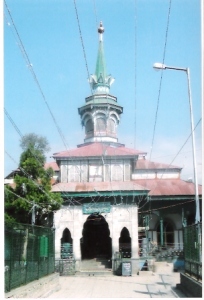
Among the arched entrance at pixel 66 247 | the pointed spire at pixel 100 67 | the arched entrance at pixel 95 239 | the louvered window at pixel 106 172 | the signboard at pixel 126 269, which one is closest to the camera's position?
the signboard at pixel 126 269

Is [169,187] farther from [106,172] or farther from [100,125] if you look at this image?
[100,125]

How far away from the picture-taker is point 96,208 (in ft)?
88.0

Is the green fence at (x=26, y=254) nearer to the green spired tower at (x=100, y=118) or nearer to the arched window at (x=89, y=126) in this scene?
the green spired tower at (x=100, y=118)

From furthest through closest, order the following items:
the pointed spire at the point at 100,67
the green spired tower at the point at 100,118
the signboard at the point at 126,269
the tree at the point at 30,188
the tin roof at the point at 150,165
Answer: the pointed spire at the point at 100,67
the green spired tower at the point at 100,118
the tin roof at the point at 150,165
the signboard at the point at 126,269
the tree at the point at 30,188

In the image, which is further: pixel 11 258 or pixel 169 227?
pixel 169 227

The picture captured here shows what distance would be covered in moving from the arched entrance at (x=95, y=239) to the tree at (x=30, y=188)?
10.6m

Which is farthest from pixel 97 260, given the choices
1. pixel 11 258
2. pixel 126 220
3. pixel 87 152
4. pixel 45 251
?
pixel 11 258

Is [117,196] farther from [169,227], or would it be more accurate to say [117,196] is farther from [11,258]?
[11,258]

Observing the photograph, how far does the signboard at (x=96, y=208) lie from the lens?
87.7ft

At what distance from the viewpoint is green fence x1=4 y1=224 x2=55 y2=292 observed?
33.7 ft

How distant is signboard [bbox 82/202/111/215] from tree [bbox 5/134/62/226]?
7543 millimetres

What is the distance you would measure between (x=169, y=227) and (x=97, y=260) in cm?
654

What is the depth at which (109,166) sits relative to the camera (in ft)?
101

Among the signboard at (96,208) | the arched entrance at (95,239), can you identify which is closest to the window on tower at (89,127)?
the arched entrance at (95,239)
